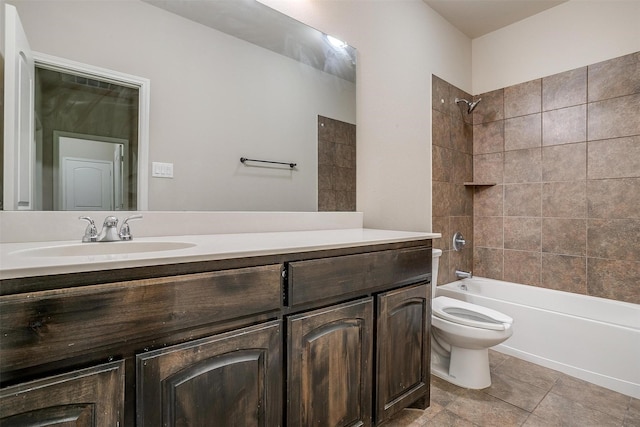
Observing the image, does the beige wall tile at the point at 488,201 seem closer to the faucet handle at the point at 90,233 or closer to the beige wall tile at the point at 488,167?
the beige wall tile at the point at 488,167

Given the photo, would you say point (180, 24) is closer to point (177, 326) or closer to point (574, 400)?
point (177, 326)

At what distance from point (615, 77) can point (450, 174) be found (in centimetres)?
125

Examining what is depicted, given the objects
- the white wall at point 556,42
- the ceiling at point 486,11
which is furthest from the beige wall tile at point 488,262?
the ceiling at point 486,11

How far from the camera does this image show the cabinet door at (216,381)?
771 mm

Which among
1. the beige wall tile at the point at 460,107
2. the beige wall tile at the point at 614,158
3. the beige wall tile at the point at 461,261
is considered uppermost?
the beige wall tile at the point at 460,107

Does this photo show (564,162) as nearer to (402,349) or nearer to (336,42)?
(336,42)

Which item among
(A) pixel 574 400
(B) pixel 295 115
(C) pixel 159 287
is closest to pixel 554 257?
(A) pixel 574 400

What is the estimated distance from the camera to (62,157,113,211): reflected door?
1131 mm

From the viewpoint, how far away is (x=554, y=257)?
2.50 metres

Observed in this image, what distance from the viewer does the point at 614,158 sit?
7.31 ft

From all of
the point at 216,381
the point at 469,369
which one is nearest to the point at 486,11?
the point at 469,369

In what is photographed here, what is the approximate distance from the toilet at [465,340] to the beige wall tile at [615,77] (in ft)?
5.77

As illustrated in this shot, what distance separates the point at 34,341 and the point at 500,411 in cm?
195

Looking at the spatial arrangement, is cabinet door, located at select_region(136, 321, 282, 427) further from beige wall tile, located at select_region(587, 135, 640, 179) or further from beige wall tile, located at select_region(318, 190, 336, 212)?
beige wall tile, located at select_region(587, 135, 640, 179)
